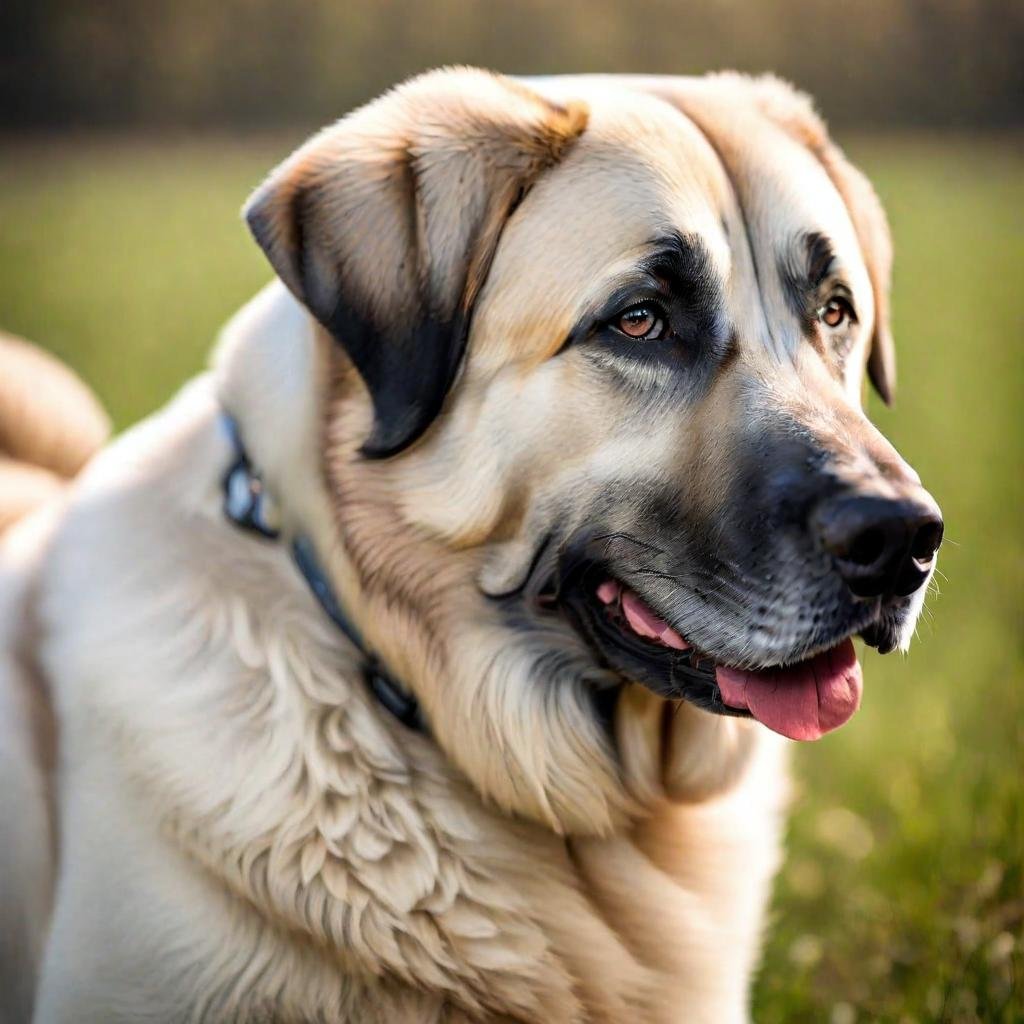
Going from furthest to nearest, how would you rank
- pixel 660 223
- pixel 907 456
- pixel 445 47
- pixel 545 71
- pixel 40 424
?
pixel 545 71 < pixel 445 47 < pixel 907 456 < pixel 40 424 < pixel 660 223

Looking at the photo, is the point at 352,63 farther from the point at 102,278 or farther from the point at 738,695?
the point at 738,695

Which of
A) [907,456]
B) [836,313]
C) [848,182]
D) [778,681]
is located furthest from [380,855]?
[907,456]

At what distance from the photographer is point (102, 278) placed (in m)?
11.0

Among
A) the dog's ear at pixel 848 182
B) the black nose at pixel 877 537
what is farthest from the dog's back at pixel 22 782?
the dog's ear at pixel 848 182

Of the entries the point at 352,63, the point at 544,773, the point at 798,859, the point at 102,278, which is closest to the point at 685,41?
the point at 352,63

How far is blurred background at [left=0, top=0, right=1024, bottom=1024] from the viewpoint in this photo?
6293 millimetres

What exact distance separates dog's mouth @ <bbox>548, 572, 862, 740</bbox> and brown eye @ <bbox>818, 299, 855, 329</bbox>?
704mm

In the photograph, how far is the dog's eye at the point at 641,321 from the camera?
2.39 metres

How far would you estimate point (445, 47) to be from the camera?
12.1m

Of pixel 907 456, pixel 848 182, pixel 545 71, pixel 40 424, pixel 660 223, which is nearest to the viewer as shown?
pixel 660 223

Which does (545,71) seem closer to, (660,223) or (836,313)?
(836,313)

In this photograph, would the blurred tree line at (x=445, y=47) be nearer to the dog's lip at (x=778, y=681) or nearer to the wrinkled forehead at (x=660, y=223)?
the wrinkled forehead at (x=660, y=223)

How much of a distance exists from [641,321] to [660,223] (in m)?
0.19

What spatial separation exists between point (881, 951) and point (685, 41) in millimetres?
10980
